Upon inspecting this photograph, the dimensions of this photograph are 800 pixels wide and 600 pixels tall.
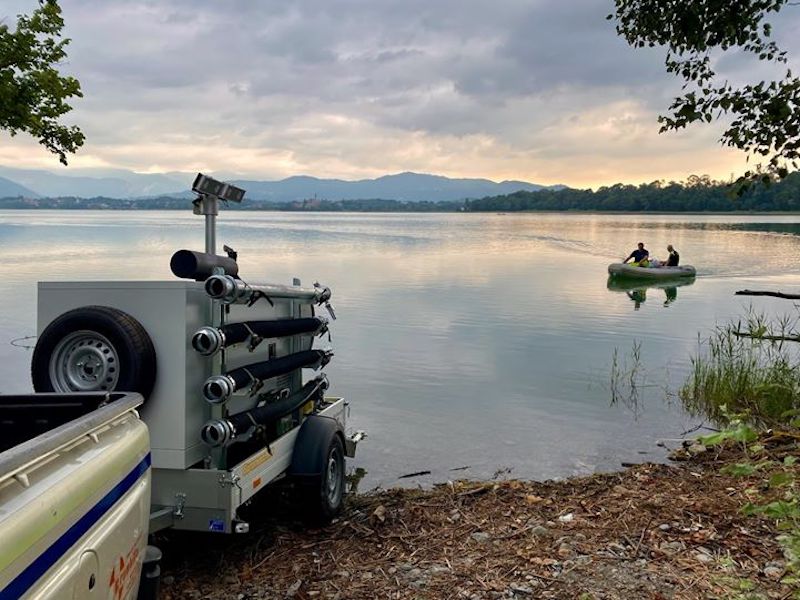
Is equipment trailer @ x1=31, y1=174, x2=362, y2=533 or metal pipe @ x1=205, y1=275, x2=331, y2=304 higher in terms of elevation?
metal pipe @ x1=205, y1=275, x2=331, y2=304

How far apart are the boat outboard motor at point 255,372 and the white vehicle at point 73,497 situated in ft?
4.29

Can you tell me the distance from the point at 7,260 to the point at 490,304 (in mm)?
28976

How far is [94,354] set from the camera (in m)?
4.53

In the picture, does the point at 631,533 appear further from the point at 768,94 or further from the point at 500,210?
the point at 500,210

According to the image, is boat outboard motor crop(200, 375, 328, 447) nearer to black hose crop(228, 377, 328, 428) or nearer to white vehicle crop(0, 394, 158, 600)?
black hose crop(228, 377, 328, 428)

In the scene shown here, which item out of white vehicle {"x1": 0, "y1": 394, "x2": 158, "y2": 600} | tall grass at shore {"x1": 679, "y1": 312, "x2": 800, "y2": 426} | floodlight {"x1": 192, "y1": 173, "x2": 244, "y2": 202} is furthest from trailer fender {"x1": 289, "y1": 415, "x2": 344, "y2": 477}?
tall grass at shore {"x1": 679, "y1": 312, "x2": 800, "y2": 426}

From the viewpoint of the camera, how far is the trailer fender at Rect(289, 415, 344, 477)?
5.81m

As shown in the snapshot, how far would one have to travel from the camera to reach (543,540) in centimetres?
545

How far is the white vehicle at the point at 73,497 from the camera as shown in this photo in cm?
198

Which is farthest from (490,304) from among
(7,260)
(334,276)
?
(7,260)

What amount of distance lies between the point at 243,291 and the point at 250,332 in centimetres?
37

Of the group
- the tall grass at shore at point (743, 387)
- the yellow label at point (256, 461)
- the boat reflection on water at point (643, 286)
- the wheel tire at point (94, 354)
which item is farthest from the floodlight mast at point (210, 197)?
the boat reflection on water at point (643, 286)

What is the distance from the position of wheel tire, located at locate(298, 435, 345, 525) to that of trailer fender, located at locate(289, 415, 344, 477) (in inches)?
1.8

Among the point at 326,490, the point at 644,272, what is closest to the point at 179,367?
the point at 326,490
